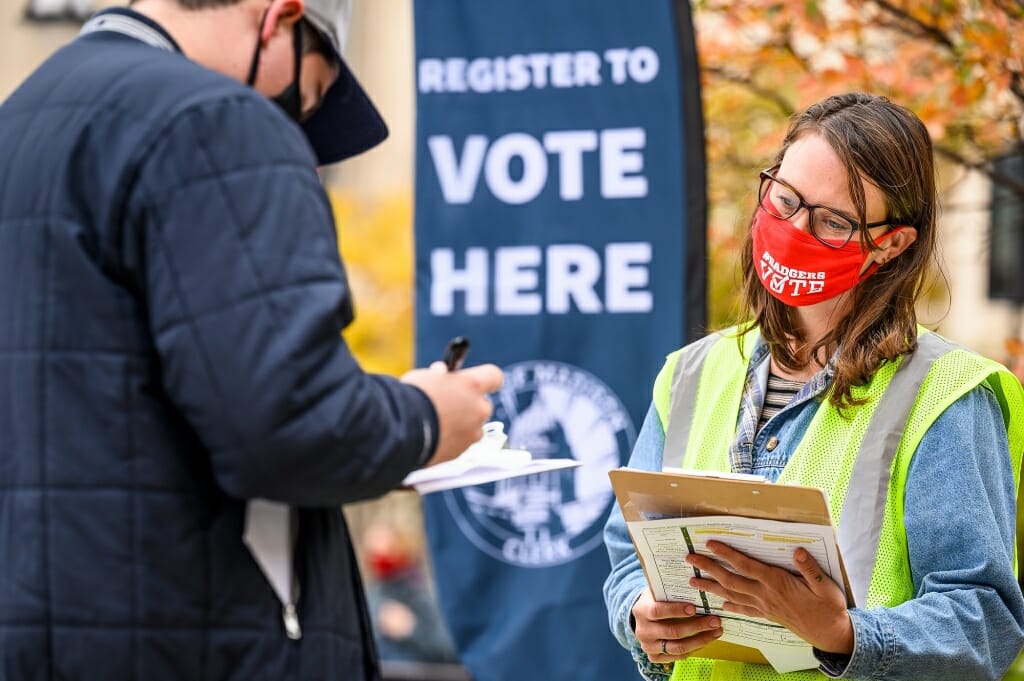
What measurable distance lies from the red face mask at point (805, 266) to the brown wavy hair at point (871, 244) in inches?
1.5

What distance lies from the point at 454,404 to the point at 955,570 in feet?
3.01

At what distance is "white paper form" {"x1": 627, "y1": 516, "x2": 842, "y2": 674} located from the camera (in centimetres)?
201

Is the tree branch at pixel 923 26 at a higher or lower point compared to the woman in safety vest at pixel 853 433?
higher

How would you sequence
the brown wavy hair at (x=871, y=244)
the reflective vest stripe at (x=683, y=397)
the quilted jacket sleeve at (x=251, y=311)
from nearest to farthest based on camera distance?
the quilted jacket sleeve at (x=251, y=311) < the brown wavy hair at (x=871, y=244) < the reflective vest stripe at (x=683, y=397)

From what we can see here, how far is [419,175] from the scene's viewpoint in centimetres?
419

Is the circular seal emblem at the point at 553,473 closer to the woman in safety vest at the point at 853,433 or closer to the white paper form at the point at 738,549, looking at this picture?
the woman in safety vest at the point at 853,433

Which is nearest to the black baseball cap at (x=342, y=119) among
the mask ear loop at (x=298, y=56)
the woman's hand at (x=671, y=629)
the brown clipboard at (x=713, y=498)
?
the mask ear loop at (x=298, y=56)

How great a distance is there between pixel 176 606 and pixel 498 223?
8.33 ft

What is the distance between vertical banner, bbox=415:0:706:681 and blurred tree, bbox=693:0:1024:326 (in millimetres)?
416

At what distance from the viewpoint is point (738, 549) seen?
2092 mm

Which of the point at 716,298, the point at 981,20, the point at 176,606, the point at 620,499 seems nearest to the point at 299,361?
the point at 176,606

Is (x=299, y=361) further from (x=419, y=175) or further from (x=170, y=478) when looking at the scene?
(x=419, y=175)

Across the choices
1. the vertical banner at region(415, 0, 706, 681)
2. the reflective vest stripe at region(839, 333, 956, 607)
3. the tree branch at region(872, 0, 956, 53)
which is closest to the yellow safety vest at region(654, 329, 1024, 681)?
the reflective vest stripe at region(839, 333, 956, 607)

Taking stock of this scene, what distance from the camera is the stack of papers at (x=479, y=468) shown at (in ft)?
6.45
